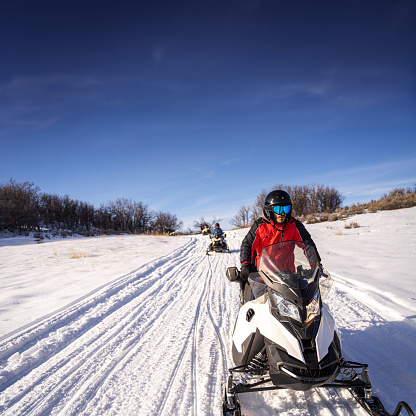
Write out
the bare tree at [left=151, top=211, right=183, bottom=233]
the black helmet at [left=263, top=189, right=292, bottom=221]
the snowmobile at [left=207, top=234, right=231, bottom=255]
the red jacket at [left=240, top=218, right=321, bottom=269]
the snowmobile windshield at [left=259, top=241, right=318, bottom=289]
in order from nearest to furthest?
the snowmobile windshield at [left=259, top=241, right=318, bottom=289] < the black helmet at [left=263, top=189, right=292, bottom=221] < the red jacket at [left=240, top=218, right=321, bottom=269] < the snowmobile at [left=207, top=234, right=231, bottom=255] < the bare tree at [left=151, top=211, right=183, bottom=233]

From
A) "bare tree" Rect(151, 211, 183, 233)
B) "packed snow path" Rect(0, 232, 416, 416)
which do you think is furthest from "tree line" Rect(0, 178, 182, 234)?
"packed snow path" Rect(0, 232, 416, 416)

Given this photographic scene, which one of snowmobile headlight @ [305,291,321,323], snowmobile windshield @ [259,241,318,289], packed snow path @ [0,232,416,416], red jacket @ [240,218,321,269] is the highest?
red jacket @ [240,218,321,269]

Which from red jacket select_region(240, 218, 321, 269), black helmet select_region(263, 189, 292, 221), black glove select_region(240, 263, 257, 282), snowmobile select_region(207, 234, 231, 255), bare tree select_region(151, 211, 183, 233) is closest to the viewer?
black glove select_region(240, 263, 257, 282)

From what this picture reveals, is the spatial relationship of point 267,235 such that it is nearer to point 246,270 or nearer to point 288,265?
point 246,270

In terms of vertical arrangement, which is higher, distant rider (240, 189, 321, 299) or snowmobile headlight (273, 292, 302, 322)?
distant rider (240, 189, 321, 299)

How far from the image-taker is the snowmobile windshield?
2188mm

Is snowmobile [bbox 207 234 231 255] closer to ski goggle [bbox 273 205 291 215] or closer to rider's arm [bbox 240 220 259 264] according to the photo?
rider's arm [bbox 240 220 259 264]

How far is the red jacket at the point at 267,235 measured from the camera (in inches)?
130

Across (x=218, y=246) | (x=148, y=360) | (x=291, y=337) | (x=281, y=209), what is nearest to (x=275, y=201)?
(x=281, y=209)

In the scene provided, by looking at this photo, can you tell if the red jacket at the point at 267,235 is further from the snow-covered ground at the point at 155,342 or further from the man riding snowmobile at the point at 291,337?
the snow-covered ground at the point at 155,342

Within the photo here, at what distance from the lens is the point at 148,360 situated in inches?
126

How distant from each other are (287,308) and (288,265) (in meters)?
0.51

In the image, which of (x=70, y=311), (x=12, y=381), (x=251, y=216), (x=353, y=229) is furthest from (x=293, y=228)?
(x=251, y=216)

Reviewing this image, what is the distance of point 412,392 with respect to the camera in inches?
94.7
